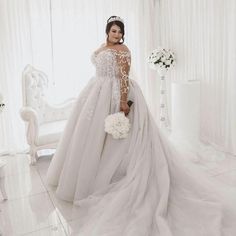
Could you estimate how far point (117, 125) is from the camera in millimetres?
2609

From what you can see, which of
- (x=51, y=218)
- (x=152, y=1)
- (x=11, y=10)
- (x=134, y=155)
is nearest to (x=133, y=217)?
(x=134, y=155)

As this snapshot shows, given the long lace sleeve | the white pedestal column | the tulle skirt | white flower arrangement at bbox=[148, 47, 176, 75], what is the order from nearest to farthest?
the tulle skirt → the long lace sleeve → the white pedestal column → white flower arrangement at bbox=[148, 47, 176, 75]

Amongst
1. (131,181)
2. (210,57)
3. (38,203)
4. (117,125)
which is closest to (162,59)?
(210,57)

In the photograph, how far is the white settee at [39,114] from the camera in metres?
3.91

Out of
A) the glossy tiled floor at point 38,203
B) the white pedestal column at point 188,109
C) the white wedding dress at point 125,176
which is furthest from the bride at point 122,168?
the white pedestal column at point 188,109

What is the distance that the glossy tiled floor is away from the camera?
2.46m

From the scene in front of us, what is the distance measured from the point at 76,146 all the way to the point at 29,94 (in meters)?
1.74

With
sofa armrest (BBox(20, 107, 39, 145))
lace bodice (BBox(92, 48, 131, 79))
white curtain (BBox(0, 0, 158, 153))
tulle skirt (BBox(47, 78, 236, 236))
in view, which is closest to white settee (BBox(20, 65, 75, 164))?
sofa armrest (BBox(20, 107, 39, 145))

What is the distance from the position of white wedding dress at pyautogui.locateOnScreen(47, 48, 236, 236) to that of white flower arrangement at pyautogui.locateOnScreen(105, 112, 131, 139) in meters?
0.10

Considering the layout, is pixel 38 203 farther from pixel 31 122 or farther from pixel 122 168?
pixel 31 122

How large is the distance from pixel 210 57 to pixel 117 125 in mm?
2318

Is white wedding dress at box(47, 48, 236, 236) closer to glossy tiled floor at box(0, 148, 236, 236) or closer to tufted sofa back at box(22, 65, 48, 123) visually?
glossy tiled floor at box(0, 148, 236, 236)

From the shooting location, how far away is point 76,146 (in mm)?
2762

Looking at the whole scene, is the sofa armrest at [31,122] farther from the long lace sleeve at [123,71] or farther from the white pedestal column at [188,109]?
the white pedestal column at [188,109]
